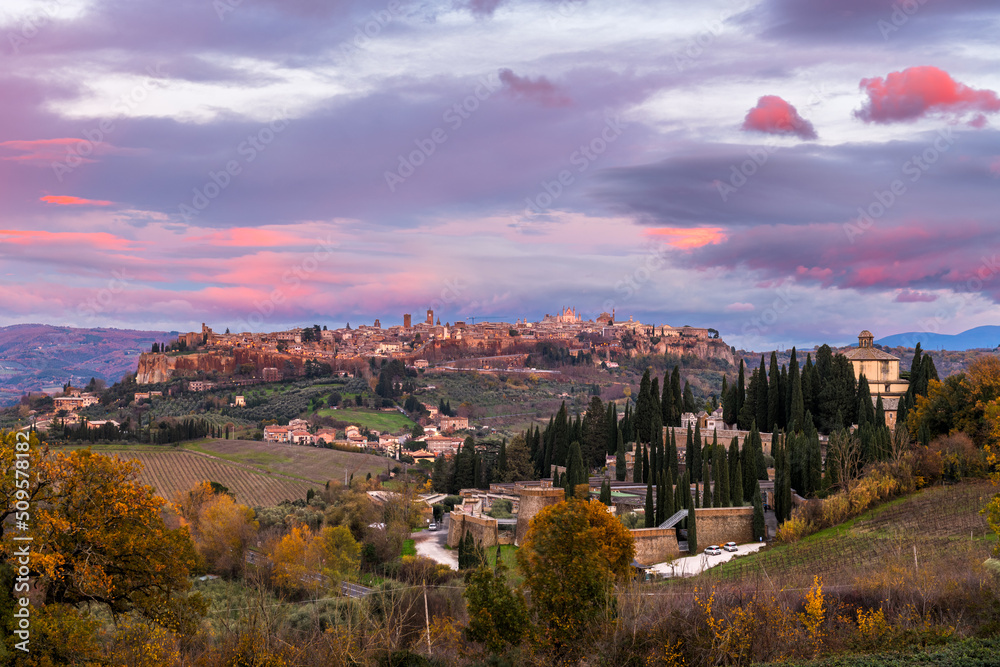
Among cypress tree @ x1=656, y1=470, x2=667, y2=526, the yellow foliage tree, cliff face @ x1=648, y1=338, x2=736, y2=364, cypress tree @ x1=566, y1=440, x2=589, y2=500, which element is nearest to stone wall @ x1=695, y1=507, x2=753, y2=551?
cypress tree @ x1=656, y1=470, x2=667, y2=526

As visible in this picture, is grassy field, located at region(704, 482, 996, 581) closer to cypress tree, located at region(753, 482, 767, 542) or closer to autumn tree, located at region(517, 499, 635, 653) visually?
cypress tree, located at region(753, 482, 767, 542)

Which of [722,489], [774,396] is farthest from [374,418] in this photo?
[722,489]

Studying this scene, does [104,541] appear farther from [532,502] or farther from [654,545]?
[532,502]

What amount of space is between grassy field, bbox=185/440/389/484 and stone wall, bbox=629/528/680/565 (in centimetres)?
3115

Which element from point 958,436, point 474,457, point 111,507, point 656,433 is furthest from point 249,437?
point 111,507

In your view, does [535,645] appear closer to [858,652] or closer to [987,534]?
[858,652]

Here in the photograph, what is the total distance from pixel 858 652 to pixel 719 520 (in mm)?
13351

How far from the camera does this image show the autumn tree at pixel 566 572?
52.3 ft

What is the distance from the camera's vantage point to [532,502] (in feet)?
98.1

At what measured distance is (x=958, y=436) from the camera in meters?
25.7

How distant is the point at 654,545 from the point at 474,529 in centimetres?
781

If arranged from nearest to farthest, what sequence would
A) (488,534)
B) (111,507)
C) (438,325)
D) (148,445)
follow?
1. (111,507)
2. (488,534)
3. (148,445)
4. (438,325)

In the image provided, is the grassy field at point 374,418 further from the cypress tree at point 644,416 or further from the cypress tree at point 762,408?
the cypress tree at point 762,408

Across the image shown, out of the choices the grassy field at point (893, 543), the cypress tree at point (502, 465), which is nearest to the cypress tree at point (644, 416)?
the cypress tree at point (502, 465)
